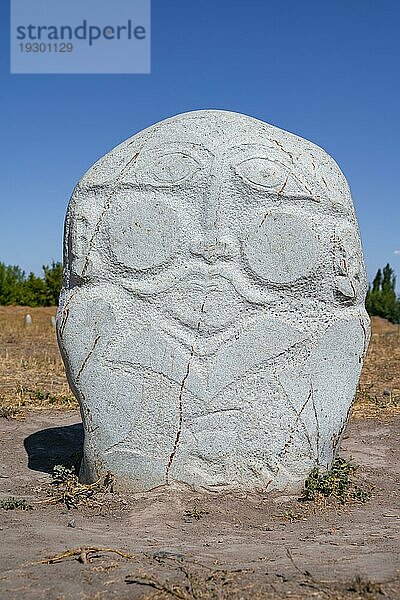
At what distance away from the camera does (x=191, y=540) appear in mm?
4516

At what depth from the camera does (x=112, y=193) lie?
560cm

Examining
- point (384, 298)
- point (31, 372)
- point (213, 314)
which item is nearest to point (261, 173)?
point (213, 314)

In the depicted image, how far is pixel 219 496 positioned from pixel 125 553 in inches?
55.7

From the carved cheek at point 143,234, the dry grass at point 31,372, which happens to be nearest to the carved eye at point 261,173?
the carved cheek at point 143,234

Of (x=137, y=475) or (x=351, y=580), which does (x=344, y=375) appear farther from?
(x=351, y=580)

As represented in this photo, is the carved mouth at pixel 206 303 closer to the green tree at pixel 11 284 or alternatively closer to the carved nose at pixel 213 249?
the carved nose at pixel 213 249

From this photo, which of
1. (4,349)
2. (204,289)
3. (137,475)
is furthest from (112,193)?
(4,349)

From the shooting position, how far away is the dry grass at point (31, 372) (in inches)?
387

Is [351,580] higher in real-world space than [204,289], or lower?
lower

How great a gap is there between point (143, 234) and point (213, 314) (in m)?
0.75

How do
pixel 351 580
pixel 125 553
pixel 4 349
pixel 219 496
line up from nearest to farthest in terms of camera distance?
pixel 351 580
pixel 125 553
pixel 219 496
pixel 4 349

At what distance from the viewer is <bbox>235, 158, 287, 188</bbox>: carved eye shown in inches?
215

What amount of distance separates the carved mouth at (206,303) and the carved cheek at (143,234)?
265mm

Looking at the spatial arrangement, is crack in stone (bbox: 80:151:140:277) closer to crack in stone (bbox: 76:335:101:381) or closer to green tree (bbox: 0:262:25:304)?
crack in stone (bbox: 76:335:101:381)
